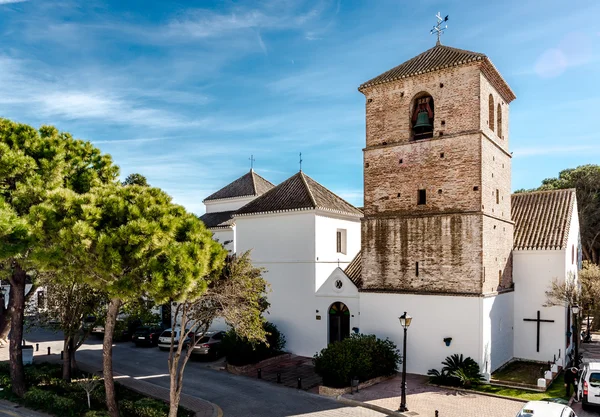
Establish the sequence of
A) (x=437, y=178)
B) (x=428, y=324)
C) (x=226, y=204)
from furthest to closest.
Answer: (x=226, y=204), (x=437, y=178), (x=428, y=324)

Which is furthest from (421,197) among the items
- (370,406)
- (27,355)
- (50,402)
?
(27,355)

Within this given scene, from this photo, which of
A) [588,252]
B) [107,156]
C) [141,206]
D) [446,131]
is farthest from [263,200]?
[588,252]

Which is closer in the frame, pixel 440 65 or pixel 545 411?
pixel 545 411

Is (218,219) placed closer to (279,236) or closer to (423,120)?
(279,236)

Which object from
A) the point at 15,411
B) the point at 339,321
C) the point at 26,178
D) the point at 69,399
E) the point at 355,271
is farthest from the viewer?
the point at 355,271

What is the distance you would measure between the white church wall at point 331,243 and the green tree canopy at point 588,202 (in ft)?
92.8

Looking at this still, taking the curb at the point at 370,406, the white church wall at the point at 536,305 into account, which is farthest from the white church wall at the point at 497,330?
the curb at the point at 370,406

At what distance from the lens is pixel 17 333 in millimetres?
18594

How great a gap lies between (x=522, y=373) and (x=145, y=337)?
67.7 ft

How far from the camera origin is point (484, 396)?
695 inches

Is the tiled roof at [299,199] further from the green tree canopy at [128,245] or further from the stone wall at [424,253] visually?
the green tree canopy at [128,245]

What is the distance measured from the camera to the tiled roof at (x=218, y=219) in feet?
105

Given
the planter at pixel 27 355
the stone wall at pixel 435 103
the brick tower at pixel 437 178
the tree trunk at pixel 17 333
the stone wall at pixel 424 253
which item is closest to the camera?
the tree trunk at pixel 17 333

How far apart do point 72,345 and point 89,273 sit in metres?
8.34
